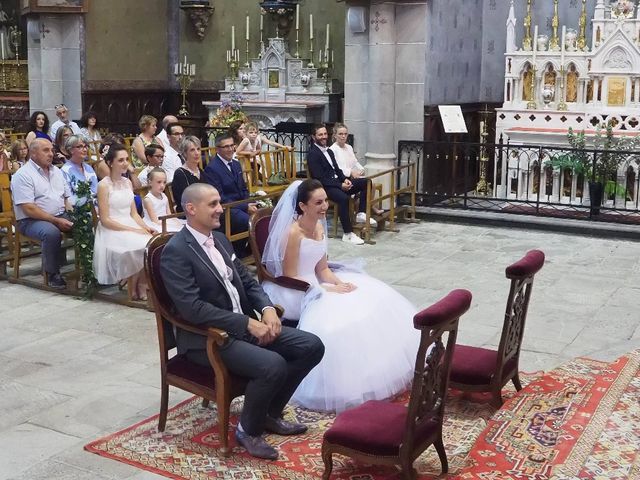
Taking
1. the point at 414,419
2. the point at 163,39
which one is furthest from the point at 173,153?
the point at 163,39

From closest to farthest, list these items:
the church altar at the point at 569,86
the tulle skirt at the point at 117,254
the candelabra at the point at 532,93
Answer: the tulle skirt at the point at 117,254 → the church altar at the point at 569,86 → the candelabra at the point at 532,93

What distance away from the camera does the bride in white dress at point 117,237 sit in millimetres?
7398

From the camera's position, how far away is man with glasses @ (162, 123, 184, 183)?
9.61 m

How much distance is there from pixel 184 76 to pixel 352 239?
8033mm

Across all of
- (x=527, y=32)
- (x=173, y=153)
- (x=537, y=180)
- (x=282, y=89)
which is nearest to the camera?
(x=173, y=153)

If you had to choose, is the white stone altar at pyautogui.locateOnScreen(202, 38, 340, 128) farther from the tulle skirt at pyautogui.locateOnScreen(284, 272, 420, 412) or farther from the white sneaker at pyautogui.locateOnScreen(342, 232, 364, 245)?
the tulle skirt at pyautogui.locateOnScreen(284, 272, 420, 412)

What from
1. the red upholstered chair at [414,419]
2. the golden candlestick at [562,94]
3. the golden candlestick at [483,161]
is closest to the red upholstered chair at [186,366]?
the red upholstered chair at [414,419]

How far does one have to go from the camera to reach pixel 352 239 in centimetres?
1008

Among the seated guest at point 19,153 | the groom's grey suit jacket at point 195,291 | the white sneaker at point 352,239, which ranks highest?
the seated guest at point 19,153

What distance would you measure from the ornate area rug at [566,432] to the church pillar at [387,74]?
6.88 meters

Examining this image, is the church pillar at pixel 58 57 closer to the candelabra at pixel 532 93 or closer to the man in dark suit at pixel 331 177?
the man in dark suit at pixel 331 177

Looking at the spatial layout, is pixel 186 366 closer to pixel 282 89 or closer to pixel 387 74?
pixel 387 74

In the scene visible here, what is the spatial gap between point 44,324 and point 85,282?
0.83 meters

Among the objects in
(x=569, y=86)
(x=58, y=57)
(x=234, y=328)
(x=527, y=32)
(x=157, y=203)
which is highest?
(x=527, y=32)
